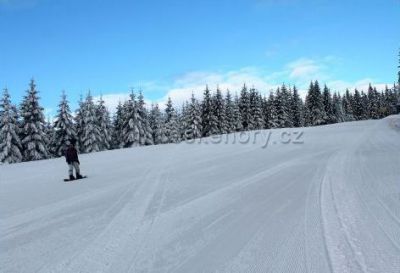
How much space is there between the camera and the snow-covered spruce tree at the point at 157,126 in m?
73.7

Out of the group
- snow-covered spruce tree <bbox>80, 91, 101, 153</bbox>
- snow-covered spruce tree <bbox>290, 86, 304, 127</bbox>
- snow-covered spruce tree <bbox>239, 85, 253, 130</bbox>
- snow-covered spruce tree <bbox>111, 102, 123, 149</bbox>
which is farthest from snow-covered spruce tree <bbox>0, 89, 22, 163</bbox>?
snow-covered spruce tree <bbox>290, 86, 304, 127</bbox>

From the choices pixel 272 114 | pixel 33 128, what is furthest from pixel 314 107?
pixel 33 128

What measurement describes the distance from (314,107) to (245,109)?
23223 mm

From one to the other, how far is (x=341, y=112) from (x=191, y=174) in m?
119

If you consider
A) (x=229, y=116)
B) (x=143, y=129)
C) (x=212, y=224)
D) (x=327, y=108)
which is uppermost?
(x=327, y=108)

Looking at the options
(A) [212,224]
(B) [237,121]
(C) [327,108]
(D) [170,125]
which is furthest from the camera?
(C) [327,108]

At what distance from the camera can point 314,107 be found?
94750 millimetres

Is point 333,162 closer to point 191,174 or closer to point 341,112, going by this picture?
point 191,174

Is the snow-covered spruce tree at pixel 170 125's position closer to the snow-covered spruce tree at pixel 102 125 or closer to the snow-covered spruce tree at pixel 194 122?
the snow-covered spruce tree at pixel 194 122

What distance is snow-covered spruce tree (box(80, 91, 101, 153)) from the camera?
5684cm

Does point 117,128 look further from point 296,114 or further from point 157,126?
point 296,114

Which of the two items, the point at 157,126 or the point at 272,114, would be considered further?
the point at 272,114

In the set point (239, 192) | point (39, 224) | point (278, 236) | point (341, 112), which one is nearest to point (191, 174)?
point (239, 192)

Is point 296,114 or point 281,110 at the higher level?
point 281,110
